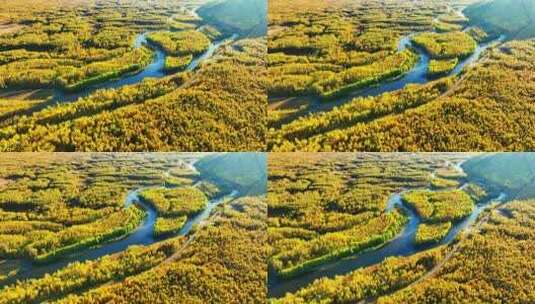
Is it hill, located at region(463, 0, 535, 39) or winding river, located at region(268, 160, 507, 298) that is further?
hill, located at region(463, 0, 535, 39)

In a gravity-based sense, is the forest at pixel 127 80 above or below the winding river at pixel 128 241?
above

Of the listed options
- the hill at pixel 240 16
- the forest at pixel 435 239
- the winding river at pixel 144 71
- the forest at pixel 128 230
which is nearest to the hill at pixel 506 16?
the forest at pixel 435 239

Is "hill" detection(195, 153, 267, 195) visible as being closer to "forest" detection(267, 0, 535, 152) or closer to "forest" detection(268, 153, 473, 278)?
"forest" detection(268, 153, 473, 278)

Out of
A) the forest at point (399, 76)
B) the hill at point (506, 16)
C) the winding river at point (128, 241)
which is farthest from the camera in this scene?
the hill at point (506, 16)

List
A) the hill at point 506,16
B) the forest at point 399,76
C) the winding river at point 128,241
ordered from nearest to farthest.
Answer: the winding river at point 128,241
the forest at point 399,76
the hill at point 506,16

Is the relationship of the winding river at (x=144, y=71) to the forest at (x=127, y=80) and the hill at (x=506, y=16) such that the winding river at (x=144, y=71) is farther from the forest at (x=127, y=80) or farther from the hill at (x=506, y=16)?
the hill at (x=506, y=16)

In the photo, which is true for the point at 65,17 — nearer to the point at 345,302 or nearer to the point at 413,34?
the point at 413,34

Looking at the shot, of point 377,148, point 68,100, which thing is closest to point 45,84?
point 68,100

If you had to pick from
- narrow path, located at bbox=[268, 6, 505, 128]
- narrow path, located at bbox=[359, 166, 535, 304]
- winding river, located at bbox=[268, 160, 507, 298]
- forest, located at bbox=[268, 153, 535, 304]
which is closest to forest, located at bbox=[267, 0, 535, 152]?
narrow path, located at bbox=[268, 6, 505, 128]
